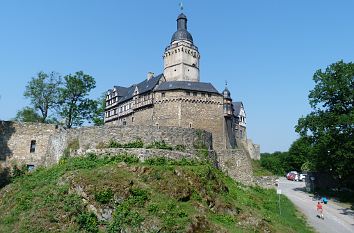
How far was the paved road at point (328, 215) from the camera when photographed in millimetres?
26409

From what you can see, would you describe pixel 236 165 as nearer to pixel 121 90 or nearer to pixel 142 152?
pixel 142 152

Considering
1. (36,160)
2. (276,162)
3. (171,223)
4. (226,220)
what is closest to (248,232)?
(226,220)

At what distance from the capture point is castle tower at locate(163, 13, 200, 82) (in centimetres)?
5981

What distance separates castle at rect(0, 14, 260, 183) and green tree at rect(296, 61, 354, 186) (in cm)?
762

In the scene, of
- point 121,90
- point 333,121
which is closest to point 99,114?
point 121,90

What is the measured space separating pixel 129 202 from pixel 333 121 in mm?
23338

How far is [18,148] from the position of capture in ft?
110

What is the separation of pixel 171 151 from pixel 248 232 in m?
8.46

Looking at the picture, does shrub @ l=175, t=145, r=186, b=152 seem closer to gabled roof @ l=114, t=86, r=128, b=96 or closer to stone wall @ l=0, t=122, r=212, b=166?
stone wall @ l=0, t=122, r=212, b=166

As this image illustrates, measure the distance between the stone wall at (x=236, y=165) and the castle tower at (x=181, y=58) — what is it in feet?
86.1

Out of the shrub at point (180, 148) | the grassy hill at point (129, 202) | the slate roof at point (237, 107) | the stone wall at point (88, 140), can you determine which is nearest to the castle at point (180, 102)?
the stone wall at point (88, 140)

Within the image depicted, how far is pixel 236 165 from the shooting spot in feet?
113

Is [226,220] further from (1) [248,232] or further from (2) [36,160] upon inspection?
(2) [36,160]

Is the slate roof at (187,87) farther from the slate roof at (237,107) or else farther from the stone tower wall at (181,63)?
the slate roof at (237,107)
